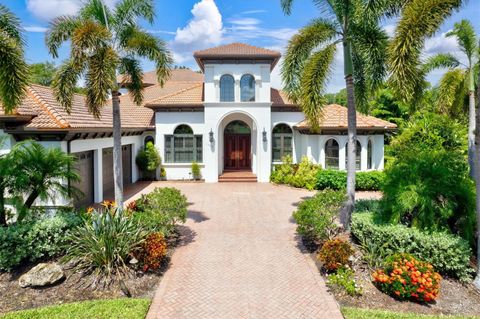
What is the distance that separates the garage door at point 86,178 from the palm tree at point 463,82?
59.3 ft

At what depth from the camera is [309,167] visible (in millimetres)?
20578

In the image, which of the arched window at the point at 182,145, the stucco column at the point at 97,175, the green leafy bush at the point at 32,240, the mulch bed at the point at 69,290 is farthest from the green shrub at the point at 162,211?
the arched window at the point at 182,145

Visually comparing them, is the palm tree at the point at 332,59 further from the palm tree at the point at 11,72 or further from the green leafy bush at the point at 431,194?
the palm tree at the point at 11,72

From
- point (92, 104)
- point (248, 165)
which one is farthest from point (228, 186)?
point (92, 104)

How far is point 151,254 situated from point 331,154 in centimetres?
1513

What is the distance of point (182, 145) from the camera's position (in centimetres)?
2270

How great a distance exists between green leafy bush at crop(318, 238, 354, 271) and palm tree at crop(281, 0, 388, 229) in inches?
103

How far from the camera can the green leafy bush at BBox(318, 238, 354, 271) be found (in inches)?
328

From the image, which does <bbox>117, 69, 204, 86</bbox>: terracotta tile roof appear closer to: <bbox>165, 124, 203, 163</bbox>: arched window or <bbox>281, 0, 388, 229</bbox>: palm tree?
<bbox>165, 124, 203, 163</bbox>: arched window

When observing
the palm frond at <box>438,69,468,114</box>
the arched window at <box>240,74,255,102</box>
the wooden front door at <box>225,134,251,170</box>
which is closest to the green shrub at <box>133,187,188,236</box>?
the arched window at <box>240,74,255,102</box>

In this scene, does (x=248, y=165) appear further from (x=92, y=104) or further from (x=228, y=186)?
(x=92, y=104)

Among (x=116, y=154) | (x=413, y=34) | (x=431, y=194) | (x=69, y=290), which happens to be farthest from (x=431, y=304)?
(x=116, y=154)

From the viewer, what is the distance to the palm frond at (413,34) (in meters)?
8.32

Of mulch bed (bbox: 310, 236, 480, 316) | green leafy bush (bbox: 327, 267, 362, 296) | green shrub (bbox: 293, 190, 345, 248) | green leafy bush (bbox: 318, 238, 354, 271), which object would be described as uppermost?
green shrub (bbox: 293, 190, 345, 248)
